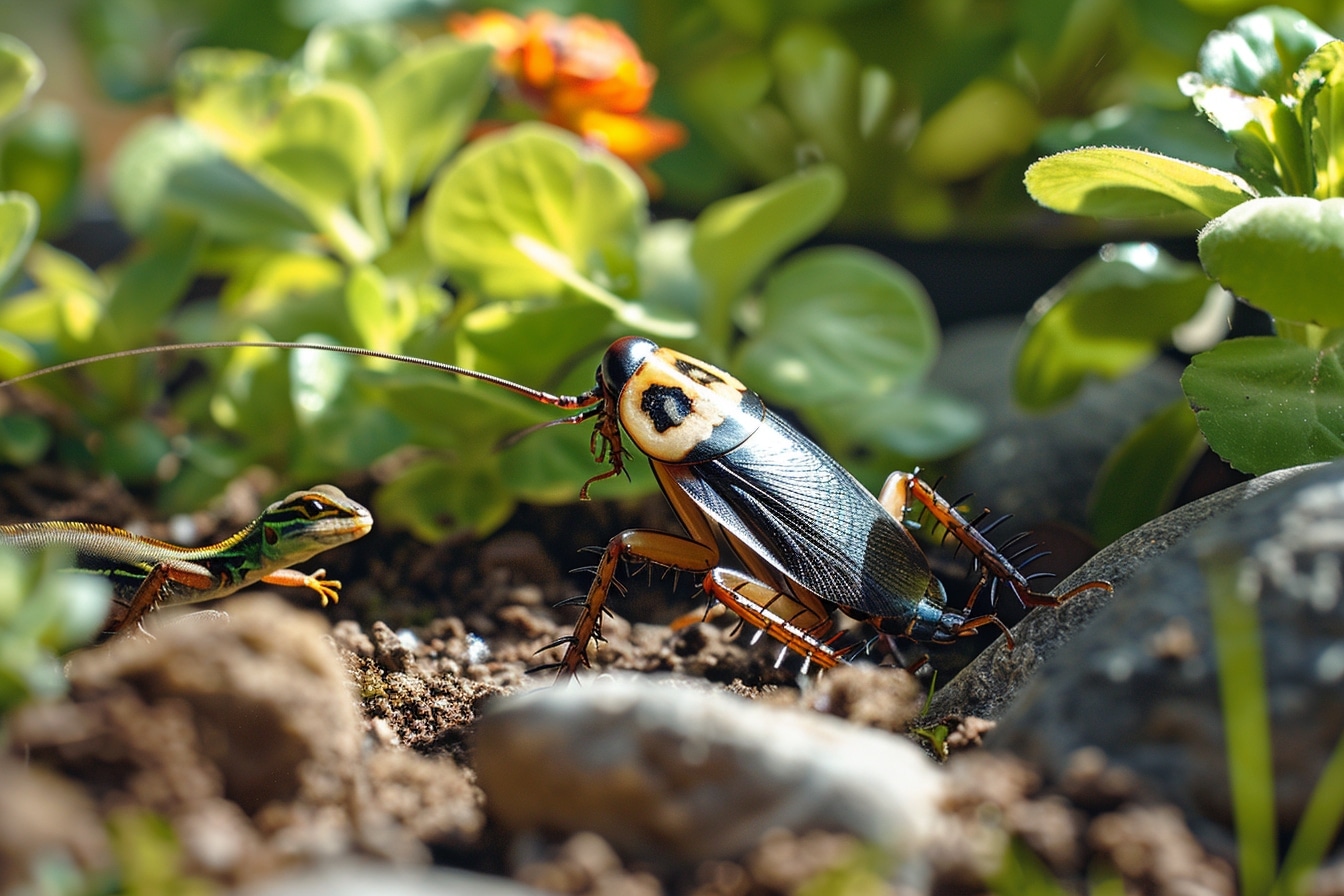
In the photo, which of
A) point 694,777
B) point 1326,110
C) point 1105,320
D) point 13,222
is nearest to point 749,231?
point 1105,320

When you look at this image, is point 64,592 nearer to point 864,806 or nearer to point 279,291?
point 864,806

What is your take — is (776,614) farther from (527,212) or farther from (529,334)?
(527,212)

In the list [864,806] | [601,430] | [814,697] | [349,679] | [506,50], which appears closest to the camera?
[864,806]

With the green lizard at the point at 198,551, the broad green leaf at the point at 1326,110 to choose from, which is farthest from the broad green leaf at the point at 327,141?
the broad green leaf at the point at 1326,110

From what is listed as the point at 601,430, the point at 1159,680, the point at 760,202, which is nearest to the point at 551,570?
the point at 601,430

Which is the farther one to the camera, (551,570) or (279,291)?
(279,291)
